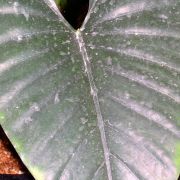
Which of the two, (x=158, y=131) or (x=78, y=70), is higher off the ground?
(x=78, y=70)

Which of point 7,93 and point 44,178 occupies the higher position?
point 7,93

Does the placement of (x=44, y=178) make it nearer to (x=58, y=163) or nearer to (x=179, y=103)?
(x=58, y=163)

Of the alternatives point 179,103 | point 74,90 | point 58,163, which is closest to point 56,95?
point 74,90

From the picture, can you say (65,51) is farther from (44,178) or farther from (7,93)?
(44,178)

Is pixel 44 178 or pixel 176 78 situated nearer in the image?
pixel 44 178

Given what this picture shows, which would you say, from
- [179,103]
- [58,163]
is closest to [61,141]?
[58,163]

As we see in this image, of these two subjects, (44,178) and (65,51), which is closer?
(44,178)
